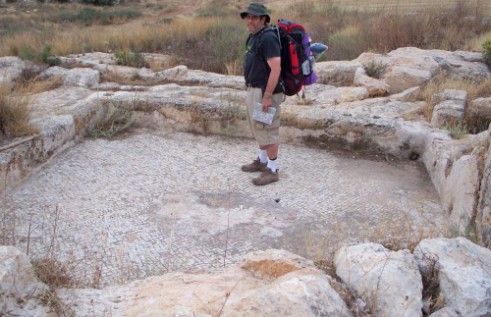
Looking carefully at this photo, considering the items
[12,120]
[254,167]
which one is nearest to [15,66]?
[12,120]

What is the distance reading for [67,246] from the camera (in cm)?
362

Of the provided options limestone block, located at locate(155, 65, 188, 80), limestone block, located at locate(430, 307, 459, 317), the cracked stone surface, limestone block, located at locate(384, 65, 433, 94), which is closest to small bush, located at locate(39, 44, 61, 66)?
limestone block, located at locate(155, 65, 188, 80)

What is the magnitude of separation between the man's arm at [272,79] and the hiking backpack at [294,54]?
8.6 inches

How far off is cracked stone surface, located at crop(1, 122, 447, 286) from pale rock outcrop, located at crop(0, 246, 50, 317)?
66 centimetres

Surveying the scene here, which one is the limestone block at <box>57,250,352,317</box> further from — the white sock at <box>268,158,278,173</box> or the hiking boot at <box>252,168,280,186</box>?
the white sock at <box>268,158,278,173</box>

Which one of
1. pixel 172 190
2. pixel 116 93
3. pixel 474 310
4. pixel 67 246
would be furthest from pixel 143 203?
pixel 474 310

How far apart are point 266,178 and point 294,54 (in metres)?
1.27

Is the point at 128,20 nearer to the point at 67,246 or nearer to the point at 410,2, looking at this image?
the point at 410,2

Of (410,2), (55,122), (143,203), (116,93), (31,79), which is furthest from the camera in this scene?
(410,2)

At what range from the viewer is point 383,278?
229cm

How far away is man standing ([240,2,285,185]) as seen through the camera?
4207 mm

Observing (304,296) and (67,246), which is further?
(67,246)

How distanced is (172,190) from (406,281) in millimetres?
2802

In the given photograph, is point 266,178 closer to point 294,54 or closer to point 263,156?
point 263,156
